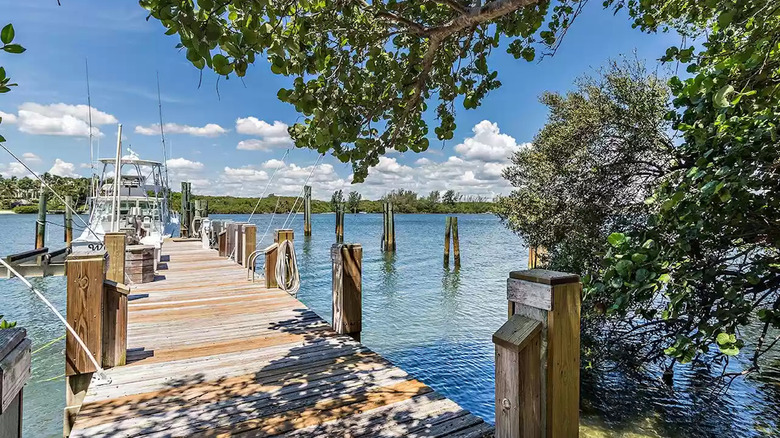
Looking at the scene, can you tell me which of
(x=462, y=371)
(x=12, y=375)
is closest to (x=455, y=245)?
(x=462, y=371)

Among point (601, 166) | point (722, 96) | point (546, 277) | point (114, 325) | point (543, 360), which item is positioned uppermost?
point (601, 166)

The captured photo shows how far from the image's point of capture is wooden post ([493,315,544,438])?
181 centimetres

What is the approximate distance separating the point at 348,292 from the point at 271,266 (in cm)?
254

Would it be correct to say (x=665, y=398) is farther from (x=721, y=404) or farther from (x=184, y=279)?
(x=184, y=279)

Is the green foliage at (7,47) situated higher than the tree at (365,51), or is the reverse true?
the tree at (365,51)

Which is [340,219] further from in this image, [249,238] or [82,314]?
[82,314]

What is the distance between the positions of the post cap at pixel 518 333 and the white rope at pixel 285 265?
4.57 metres

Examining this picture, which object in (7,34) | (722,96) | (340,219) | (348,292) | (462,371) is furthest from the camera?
(340,219)

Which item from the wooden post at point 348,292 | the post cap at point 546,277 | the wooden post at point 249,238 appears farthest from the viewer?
the wooden post at point 249,238

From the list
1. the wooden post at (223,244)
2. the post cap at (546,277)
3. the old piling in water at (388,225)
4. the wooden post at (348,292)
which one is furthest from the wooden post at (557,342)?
the old piling in water at (388,225)

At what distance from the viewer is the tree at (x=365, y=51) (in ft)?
6.39

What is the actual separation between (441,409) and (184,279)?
6221mm

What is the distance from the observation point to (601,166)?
22.9 feet

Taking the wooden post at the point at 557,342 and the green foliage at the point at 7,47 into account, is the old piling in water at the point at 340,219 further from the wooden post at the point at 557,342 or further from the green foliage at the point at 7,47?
the green foliage at the point at 7,47
